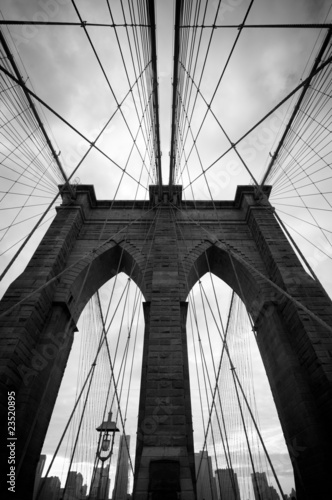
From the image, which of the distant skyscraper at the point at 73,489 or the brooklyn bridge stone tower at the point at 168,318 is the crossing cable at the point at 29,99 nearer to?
the brooklyn bridge stone tower at the point at 168,318

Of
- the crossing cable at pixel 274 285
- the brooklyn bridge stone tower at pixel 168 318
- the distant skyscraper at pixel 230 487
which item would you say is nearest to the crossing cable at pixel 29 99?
the brooklyn bridge stone tower at pixel 168 318

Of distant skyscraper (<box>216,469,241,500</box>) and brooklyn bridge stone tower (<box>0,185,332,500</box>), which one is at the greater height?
brooklyn bridge stone tower (<box>0,185,332,500</box>)

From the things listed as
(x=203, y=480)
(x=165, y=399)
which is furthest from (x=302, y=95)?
(x=203, y=480)

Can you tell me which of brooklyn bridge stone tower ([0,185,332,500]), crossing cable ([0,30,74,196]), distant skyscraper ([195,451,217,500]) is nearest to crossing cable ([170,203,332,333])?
brooklyn bridge stone tower ([0,185,332,500])

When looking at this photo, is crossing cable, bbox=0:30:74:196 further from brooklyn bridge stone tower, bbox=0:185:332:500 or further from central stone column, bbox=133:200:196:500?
central stone column, bbox=133:200:196:500

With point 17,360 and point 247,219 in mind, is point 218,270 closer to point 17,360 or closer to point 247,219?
point 247,219

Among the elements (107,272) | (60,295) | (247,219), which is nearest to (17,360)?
(60,295)

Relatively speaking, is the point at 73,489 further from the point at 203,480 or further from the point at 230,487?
the point at 203,480
